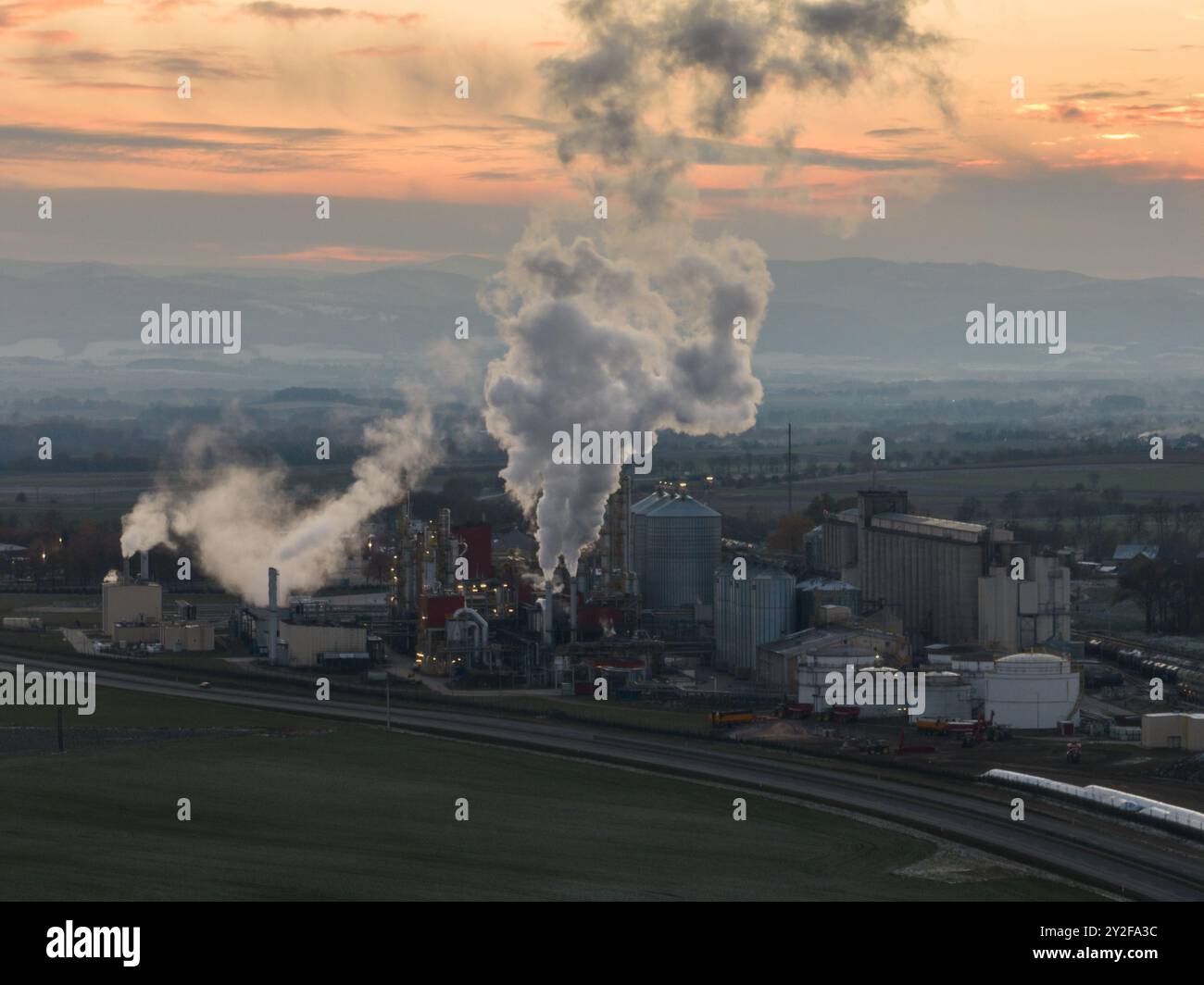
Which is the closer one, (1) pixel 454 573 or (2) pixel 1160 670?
(2) pixel 1160 670

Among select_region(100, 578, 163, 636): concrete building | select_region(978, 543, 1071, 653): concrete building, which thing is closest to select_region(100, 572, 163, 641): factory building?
select_region(100, 578, 163, 636): concrete building

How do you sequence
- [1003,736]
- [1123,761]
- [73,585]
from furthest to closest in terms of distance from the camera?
[73,585]
[1003,736]
[1123,761]

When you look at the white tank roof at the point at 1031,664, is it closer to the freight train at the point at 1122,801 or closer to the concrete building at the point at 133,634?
the freight train at the point at 1122,801

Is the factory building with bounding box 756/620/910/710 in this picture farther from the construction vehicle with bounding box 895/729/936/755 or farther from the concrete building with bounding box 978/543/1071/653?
the construction vehicle with bounding box 895/729/936/755

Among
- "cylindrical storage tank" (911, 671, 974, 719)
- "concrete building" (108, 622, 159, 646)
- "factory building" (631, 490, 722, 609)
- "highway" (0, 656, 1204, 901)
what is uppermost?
"factory building" (631, 490, 722, 609)

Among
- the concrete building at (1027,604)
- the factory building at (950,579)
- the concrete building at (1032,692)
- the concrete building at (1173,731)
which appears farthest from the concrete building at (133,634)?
the concrete building at (1173,731)

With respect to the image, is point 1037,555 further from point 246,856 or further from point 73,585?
point 73,585

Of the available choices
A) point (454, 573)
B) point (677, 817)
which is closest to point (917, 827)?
point (677, 817)
